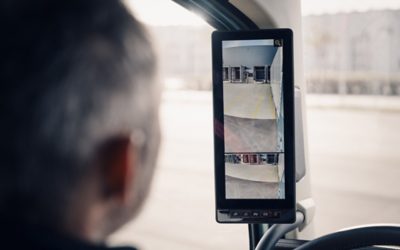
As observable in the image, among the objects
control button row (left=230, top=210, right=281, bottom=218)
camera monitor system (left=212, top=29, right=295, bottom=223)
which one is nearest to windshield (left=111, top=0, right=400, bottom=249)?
camera monitor system (left=212, top=29, right=295, bottom=223)

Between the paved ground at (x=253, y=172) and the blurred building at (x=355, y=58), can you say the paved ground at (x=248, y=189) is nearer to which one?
the paved ground at (x=253, y=172)

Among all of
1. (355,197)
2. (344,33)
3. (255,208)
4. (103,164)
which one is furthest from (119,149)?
(344,33)

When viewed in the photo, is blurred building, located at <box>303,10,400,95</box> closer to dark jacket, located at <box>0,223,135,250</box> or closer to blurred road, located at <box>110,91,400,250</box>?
blurred road, located at <box>110,91,400,250</box>

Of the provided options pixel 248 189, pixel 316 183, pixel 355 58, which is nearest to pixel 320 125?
pixel 355 58

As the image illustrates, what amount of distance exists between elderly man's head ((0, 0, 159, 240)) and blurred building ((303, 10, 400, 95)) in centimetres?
1157

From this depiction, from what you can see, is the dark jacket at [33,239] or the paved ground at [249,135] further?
the paved ground at [249,135]

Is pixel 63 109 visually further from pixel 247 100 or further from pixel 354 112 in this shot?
pixel 354 112

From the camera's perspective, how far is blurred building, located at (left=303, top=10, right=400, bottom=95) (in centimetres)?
1252

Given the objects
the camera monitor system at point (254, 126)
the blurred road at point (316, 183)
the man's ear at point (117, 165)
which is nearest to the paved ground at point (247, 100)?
the camera monitor system at point (254, 126)

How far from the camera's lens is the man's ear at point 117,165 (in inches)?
26.3

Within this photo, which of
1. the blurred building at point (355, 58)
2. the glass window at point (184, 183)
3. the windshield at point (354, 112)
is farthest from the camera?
the blurred building at point (355, 58)

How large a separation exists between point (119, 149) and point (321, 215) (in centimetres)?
509

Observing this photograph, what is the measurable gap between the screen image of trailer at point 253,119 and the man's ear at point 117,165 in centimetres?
103

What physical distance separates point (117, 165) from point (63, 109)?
0.08 metres
